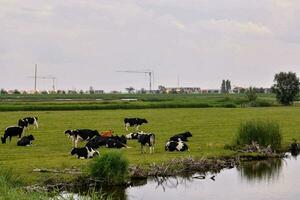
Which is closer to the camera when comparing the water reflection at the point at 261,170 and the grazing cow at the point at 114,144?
the water reflection at the point at 261,170

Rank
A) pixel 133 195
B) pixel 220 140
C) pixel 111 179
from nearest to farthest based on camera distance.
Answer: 1. pixel 133 195
2. pixel 111 179
3. pixel 220 140

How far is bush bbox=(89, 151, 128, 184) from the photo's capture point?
25.7 metres

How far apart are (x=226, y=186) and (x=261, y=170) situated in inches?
196

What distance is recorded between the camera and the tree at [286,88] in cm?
11806

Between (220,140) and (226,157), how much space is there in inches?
291

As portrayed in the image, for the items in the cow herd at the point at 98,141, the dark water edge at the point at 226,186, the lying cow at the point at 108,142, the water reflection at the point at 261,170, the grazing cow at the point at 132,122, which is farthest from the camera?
the grazing cow at the point at 132,122

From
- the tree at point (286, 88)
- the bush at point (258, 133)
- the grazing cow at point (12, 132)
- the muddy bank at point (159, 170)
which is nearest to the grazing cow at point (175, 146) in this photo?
the muddy bank at point (159, 170)

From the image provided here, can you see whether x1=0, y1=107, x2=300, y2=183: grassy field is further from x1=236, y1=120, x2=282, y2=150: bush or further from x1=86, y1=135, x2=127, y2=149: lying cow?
x1=236, y1=120, x2=282, y2=150: bush

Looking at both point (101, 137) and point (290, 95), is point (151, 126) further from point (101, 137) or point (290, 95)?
point (290, 95)

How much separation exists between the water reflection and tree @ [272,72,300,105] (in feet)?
284

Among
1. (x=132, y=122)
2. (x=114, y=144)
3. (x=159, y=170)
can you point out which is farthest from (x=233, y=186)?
(x=132, y=122)

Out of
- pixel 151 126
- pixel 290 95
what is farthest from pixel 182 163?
pixel 290 95

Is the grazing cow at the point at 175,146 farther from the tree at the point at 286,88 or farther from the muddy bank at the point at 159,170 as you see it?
the tree at the point at 286,88

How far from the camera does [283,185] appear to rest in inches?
1042
